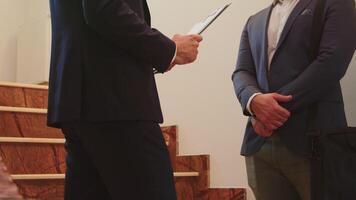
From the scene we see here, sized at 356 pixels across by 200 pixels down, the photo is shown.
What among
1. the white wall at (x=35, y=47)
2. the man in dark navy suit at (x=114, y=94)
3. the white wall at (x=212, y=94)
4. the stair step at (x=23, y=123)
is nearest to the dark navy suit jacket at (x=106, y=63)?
the man in dark navy suit at (x=114, y=94)

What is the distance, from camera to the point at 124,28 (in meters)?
0.99

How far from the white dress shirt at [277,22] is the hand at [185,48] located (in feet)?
1.20

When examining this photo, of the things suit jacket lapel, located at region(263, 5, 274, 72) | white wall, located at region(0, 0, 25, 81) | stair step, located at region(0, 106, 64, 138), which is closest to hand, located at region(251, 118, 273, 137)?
suit jacket lapel, located at region(263, 5, 274, 72)

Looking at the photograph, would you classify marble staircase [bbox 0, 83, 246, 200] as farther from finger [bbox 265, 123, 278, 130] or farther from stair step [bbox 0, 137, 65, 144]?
finger [bbox 265, 123, 278, 130]

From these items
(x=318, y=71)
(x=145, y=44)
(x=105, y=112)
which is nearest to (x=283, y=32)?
(x=318, y=71)

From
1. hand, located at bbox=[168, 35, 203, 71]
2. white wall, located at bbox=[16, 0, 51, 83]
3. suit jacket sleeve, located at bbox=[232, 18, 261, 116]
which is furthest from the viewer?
white wall, located at bbox=[16, 0, 51, 83]

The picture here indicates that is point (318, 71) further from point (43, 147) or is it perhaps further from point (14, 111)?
point (14, 111)

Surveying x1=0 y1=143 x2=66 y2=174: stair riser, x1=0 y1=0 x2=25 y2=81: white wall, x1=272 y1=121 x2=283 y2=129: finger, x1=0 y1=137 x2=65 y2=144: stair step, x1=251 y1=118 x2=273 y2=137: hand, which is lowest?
x1=0 y1=143 x2=66 y2=174: stair riser

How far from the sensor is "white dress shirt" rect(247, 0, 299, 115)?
147 cm

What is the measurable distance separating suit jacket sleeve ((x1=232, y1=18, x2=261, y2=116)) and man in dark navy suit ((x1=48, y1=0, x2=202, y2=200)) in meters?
0.46

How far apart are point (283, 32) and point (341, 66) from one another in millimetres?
197

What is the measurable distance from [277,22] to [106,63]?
2.28ft

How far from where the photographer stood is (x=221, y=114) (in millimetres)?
2697

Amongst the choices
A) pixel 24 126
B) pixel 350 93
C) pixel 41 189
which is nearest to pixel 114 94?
pixel 350 93
